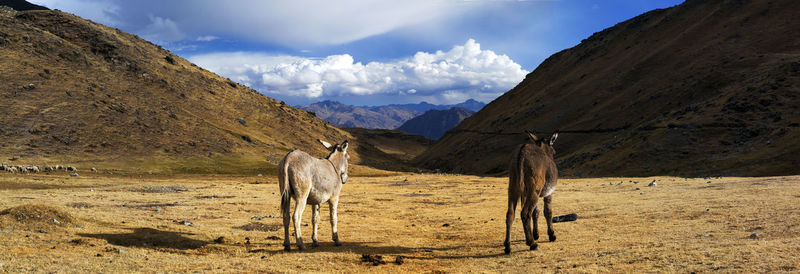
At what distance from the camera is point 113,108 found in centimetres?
7400

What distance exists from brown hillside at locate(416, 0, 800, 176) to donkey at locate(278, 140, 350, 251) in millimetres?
44139

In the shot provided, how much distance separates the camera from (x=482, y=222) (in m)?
20.7

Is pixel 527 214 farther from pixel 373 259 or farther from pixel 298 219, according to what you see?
pixel 298 219

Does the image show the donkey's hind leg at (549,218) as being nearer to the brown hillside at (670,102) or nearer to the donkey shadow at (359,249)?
the donkey shadow at (359,249)

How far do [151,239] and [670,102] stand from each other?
86.8 m

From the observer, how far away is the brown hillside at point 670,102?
54375 millimetres

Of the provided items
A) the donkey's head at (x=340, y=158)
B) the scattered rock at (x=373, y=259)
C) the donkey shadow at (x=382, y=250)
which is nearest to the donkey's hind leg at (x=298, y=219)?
the donkey shadow at (x=382, y=250)

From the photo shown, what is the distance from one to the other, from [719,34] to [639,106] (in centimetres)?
3289

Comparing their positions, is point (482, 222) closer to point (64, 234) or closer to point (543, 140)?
point (543, 140)

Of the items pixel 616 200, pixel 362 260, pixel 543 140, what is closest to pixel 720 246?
pixel 543 140

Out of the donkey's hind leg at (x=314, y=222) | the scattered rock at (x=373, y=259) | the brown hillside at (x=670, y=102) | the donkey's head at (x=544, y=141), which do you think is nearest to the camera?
the scattered rock at (x=373, y=259)

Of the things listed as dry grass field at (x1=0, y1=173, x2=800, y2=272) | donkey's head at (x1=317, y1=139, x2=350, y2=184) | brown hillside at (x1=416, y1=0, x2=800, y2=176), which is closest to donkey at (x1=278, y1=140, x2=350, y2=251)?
donkey's head at (x1=317, y1=139, x2=350, y2=184)

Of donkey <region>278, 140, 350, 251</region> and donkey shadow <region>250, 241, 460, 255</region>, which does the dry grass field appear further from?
donkey <region>278, 140, 350, 251</region>

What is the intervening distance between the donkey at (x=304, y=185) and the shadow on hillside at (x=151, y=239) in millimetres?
3260
